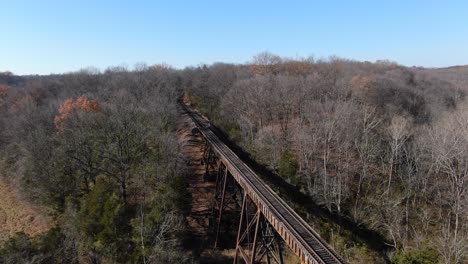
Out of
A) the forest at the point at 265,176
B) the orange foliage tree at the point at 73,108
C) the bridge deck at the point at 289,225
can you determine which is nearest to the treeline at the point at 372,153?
the forest at the point at 265,176

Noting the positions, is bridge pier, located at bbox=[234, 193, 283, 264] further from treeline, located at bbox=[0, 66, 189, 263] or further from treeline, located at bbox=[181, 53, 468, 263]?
treeline, located at bbox=[181, 53, 468, 263]

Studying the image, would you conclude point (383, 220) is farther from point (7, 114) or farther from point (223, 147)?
point (7, 114)

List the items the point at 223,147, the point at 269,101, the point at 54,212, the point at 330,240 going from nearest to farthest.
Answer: the point at 330,240
the point at 54,212
the point at 223,147
the point at 269,101

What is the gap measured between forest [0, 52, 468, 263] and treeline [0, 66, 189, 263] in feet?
0.39

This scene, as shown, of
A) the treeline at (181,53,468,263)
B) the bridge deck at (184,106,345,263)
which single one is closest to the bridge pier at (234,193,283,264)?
the bridge deck at (184,106,345,263)

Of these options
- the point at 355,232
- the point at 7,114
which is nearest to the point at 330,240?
the point at 355,232

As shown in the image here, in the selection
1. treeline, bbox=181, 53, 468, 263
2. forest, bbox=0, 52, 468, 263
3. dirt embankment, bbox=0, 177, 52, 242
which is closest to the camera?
forest, bbox=0, 52, 468, 263

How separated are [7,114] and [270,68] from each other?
61807 mm

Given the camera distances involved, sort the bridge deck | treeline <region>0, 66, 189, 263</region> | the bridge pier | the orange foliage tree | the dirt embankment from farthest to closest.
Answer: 1. the orange foliage tree
2. the dirt embankment
3. treeline <region>0, 66, 189, 263</region>
4. the bridge pier
5. the bridge deck

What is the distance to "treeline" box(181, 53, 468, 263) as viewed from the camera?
29875mm

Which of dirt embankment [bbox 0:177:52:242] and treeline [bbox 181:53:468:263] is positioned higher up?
treeline [bbox 181:53:468:263]

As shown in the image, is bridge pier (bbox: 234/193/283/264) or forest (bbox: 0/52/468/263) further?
forest (bbox: 0/52/468/263)

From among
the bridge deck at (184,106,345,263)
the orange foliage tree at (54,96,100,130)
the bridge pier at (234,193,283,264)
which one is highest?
the orange foliage tree at (54,96,100,130)

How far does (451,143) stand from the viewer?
2892 centimetres
